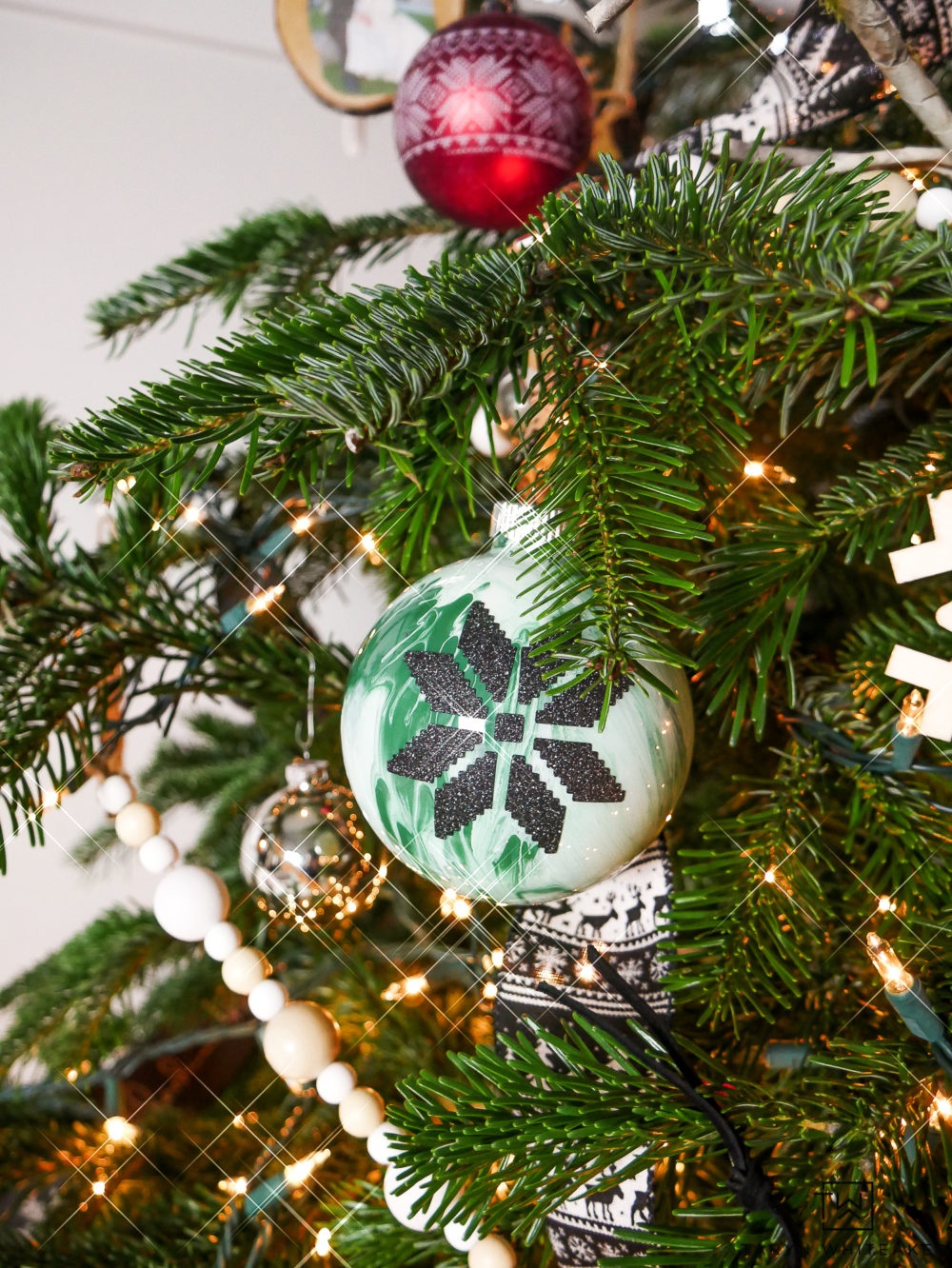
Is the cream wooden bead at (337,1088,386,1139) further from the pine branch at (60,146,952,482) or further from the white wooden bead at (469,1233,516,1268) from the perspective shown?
the pine branch at (60,146,952,482)

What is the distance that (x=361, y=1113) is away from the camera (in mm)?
371

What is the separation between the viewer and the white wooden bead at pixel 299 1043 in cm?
37

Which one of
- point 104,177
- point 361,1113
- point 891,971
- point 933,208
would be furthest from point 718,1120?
point 104,177

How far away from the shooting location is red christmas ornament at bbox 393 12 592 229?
0.41m

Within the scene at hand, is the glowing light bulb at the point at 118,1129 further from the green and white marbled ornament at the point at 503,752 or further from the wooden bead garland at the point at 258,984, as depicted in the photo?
the green and white marbled ornament at the point at 503,752

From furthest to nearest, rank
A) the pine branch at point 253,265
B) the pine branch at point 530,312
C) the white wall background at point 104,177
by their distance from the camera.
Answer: the white wall background at point 104,177 < the pine branch at point 253,265 < the pine branch at point 530,312

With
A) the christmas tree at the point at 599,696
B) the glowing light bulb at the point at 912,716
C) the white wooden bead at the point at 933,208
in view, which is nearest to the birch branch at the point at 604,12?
the christmas tree at the point at 599,696

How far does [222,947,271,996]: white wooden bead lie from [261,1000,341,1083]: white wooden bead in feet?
0.07

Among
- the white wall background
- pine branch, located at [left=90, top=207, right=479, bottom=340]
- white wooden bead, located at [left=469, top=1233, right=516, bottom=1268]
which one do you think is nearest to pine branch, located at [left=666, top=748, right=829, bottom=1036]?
white wooden bead, located at [left=469, top=1233, right=516, bottom=1268]

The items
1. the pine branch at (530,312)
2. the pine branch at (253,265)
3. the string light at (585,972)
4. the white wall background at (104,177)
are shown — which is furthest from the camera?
the white wall background at (104,177)

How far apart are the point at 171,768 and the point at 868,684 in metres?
0.67

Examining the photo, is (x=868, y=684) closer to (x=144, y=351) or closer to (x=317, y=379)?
(x=317, y=379)

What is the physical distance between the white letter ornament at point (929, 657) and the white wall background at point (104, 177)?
0.76 metres

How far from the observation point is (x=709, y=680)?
316 mm
